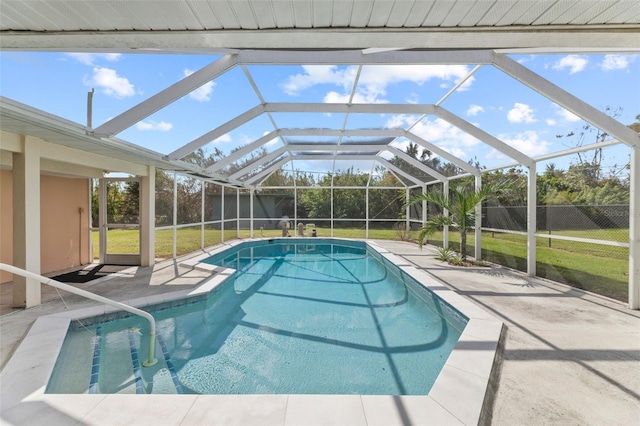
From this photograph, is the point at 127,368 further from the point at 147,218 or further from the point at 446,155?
the point at 446,155

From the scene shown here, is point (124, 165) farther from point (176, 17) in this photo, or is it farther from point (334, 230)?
point (334, 230)

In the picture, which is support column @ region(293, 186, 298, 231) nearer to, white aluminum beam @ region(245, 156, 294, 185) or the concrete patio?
white aluminum beam @ region(245, 156, 294, 185)

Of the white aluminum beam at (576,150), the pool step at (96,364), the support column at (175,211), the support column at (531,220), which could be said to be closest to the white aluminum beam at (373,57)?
the white aluminum beam at (576,150)

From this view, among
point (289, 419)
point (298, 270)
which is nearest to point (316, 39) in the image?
point (289, 419)

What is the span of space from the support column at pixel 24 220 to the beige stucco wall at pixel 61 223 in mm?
2400

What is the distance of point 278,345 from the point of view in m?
3.85

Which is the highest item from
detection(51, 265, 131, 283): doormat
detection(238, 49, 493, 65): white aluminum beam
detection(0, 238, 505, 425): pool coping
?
detection(238, 49, 493, 65): white aluminum beam

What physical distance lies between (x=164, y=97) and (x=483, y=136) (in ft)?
22.0

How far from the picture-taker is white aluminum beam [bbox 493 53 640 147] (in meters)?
4.42

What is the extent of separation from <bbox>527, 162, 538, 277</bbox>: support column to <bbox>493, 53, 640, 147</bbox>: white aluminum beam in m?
2.00

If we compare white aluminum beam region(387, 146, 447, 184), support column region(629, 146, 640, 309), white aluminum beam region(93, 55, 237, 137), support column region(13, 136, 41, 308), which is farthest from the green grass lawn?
white aluminum beam region(93, 55, 237, 137)

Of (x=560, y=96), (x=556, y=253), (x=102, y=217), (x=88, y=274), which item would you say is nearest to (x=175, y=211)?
(x=102, y=217)

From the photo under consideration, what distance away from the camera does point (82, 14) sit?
1.59m

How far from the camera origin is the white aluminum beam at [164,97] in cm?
423
